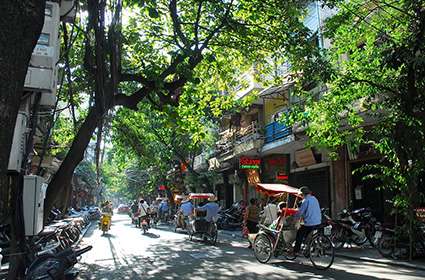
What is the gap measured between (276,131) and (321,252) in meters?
12.6

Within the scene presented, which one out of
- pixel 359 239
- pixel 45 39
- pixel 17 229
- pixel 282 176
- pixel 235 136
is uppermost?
pixel 235 136

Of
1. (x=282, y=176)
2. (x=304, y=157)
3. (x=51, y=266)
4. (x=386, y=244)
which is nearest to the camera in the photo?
(x=51, y=266)

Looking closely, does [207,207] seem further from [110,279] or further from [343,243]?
[110,279]

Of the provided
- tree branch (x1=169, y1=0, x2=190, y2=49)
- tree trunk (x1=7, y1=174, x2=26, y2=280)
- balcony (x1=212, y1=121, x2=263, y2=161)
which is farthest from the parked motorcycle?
tree trunk (x1=7, y1=174, x2=26, y2=280)

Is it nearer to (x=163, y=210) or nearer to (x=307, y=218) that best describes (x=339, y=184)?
(x=307, y=218)

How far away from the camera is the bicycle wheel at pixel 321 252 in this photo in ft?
31.7

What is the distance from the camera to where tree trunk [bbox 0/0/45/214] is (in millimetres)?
2852

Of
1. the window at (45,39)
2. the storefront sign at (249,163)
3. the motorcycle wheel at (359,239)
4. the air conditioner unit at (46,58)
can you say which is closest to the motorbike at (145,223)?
the storefront sign at (249,163)

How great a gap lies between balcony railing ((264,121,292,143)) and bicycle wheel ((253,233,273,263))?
9.83 meters

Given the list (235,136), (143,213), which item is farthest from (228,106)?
(235,136)

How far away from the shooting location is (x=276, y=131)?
22.1 meters

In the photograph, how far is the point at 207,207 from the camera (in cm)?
1694

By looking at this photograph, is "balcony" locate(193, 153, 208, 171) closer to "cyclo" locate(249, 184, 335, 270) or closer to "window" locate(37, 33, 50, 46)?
"cyclo" locate(249, 184, 335, 270)

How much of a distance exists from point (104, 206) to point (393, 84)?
16.8 m
